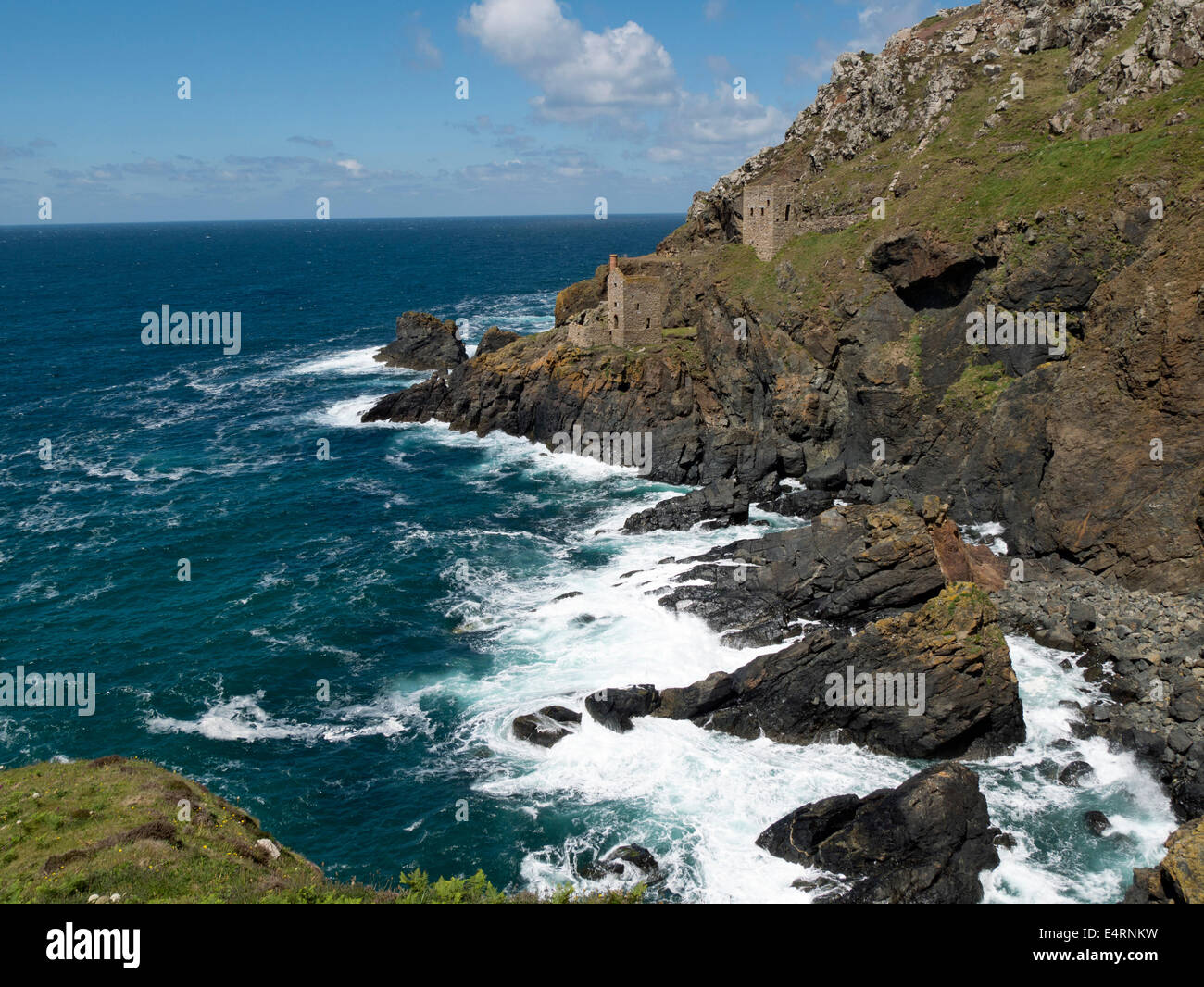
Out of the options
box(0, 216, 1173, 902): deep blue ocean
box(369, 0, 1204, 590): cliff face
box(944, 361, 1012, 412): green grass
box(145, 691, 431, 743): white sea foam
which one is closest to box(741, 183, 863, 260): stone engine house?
box(369, 0, 1204, 590): cliff face

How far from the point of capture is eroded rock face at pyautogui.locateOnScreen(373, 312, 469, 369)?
365 ft

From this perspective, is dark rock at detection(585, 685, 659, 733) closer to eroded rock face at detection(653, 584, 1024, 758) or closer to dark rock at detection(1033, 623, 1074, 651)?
eroded rock face at detection(653, 584, 1024, 758)

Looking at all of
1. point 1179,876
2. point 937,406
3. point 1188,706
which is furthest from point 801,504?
point 1179,876

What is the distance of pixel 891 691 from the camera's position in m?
38.1

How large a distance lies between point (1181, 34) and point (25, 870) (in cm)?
8074

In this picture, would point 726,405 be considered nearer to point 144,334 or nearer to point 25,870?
point 25,870

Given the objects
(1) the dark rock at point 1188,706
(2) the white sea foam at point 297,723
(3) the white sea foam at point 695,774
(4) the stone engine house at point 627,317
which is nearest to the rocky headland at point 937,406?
(1) the dark rock at point 1188,706

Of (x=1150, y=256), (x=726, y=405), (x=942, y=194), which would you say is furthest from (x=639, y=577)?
(x=942, y=194)

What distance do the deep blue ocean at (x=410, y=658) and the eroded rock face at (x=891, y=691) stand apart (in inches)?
44.9

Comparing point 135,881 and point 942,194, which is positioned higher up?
point 942,194

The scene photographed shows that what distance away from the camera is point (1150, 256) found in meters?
51.3

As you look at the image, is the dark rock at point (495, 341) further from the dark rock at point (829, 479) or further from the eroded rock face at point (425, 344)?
the dark rock at point (829, 479)

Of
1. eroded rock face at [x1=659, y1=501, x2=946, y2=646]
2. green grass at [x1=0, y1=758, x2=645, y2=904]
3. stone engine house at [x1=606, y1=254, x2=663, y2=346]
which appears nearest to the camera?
green grass at [x1=0, y1=758, x2=645, y2=904]

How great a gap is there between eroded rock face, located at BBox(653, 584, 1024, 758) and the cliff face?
568 inches
